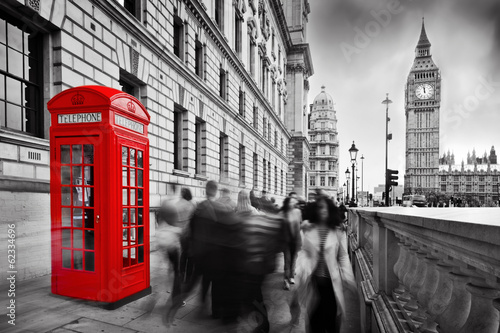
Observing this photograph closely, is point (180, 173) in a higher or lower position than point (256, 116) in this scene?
lower

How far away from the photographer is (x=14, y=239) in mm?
5562

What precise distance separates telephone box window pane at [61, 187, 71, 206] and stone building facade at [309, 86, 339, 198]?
88.9 meters

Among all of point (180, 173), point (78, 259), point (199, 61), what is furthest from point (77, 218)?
point (199, 61)

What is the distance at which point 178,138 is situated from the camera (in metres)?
13.3

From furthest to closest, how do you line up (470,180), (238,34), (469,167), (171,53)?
(469,167) → (470,180) → (238,34) → (171,53)

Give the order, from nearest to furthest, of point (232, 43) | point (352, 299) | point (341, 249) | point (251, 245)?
point (251, 245)
point (341, 249)
point (352, 299)
point (232, 43)

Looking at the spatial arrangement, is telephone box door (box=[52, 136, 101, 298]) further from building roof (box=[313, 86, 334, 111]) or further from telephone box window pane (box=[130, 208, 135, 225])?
building roof (box=[313, 86, 334, 111])

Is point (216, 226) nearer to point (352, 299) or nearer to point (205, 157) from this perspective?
point (352, 299)

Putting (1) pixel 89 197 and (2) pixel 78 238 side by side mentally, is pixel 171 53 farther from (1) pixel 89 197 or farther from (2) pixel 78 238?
(2) pixel 78 238

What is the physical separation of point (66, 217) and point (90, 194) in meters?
0.49

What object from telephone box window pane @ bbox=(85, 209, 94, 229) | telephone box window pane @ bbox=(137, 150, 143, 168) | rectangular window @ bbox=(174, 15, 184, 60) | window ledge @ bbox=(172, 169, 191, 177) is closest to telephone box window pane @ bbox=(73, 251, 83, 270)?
telephone box window pane @ bbox=(85, 209, 94, 229)

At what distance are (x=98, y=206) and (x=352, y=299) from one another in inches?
182

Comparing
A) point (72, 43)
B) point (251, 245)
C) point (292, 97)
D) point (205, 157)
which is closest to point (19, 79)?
point (72, 43)

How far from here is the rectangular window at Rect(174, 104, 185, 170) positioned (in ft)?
43.4
